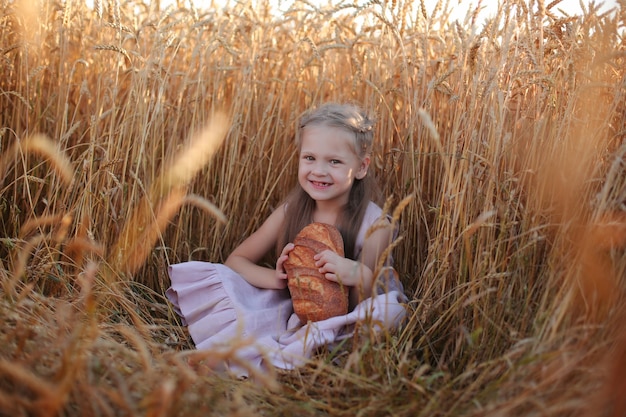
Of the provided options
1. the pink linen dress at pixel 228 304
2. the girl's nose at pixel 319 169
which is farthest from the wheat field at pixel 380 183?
the girl's nose at pixel 319 169

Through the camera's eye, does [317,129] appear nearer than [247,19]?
Yes

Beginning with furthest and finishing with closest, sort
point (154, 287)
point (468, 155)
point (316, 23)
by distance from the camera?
point (316, 23), point (154, 287), point (468, 155)

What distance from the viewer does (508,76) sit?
1.71m

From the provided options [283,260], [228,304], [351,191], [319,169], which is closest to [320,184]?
[319,169]

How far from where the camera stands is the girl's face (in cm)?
201

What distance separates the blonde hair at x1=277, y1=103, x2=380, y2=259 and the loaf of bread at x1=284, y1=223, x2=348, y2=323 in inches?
6.8

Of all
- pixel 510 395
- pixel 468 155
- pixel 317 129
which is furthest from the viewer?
pixel 317 129

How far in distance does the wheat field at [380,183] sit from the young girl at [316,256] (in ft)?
0.36

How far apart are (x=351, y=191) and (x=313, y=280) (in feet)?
1.52

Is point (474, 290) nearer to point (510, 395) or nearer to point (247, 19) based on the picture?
point (510, 395)

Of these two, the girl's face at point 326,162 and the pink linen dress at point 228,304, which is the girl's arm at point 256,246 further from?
the girl's face at point 326,162

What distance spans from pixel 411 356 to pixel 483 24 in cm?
99

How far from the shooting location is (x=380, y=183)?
2.32 meters

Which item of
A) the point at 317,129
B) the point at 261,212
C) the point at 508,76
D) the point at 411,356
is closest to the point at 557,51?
the point at 508,76
